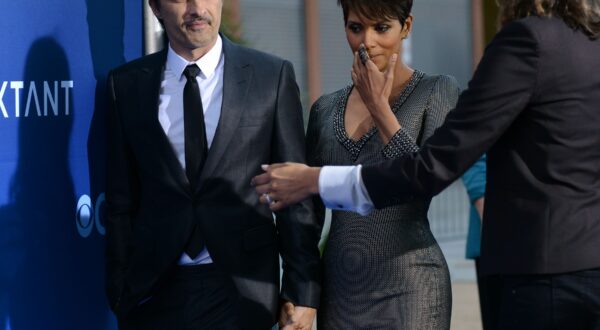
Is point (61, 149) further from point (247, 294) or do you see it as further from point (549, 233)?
point (549, 233)

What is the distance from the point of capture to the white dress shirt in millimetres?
3650

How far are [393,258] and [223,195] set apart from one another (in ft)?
1.89

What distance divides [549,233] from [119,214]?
151 cm

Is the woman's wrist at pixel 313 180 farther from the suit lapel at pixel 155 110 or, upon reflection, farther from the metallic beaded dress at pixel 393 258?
the suit lapel at pixel 155 110

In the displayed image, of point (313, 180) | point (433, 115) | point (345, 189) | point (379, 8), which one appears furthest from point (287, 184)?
point (379, 8)

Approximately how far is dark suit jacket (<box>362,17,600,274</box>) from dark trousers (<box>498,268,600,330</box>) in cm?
3

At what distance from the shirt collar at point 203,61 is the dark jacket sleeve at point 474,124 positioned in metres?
0.86

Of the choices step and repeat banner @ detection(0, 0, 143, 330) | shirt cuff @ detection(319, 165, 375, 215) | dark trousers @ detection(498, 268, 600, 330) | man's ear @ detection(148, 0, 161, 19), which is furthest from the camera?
man's ear @ detection(148, 0, 161, 19)

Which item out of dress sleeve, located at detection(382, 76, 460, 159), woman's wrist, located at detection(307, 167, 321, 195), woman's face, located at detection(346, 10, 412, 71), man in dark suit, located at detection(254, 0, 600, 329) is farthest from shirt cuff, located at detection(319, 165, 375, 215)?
woman's face, located at detection(346, 10, 412, 71)

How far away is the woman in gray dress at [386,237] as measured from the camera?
11.9ft

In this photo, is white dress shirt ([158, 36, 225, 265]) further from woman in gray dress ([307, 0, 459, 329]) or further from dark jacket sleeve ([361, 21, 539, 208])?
dark jacket sleeve ([361, 21, 539, 208])

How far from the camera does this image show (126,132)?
374 cm

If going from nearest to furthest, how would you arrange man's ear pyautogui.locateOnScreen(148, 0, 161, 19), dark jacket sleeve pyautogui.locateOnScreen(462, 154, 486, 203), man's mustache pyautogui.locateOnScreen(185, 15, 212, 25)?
1. man's mustache pyautogui.locateOnScreen(185, 15, 212, 25)
2. man's ear pyautogui.locateOnScreen(148, 0, 161, 19)
3. dark jacket sleeve pyautogui.locateOnScreen(462, 154, 486, 203)

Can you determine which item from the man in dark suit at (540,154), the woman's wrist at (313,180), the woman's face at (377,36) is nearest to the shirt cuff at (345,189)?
the woman's wrist at (313,180)
